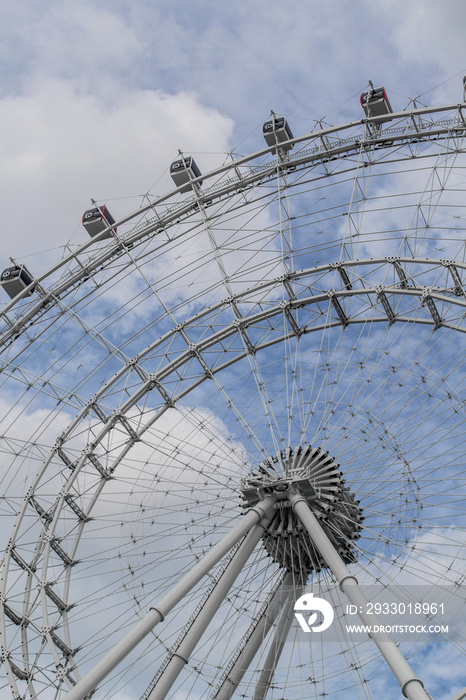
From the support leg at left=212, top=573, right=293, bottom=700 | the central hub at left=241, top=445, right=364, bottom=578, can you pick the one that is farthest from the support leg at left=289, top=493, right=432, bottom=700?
the support leg at left=212, top=573, right=293, bottom=700

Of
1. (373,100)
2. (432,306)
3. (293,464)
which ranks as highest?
(373,100)

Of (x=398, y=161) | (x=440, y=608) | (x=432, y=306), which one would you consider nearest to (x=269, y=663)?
(x=440, y=608)

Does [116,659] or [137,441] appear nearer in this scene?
[116,659]

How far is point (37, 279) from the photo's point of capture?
5041cm

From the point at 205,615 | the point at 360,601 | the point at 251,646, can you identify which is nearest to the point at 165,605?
the point at 205,615

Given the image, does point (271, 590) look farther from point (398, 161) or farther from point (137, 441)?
point (398, 161)

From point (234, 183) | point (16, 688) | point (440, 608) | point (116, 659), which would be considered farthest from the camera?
point (234, 183)

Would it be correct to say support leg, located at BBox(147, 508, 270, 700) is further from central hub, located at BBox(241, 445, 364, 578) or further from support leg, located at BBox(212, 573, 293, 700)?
support leg, located at BBox(212, 573, 293, 700)

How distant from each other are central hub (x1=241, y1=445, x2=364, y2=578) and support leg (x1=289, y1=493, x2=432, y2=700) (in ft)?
2.98

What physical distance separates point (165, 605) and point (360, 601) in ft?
26.8

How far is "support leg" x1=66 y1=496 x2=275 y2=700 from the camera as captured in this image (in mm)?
30812

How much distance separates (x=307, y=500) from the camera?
37.6m

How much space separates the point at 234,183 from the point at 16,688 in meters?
30.1

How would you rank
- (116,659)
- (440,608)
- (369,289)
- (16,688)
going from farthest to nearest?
(369,289) → (16,688) → (440,608) → (116,659)
